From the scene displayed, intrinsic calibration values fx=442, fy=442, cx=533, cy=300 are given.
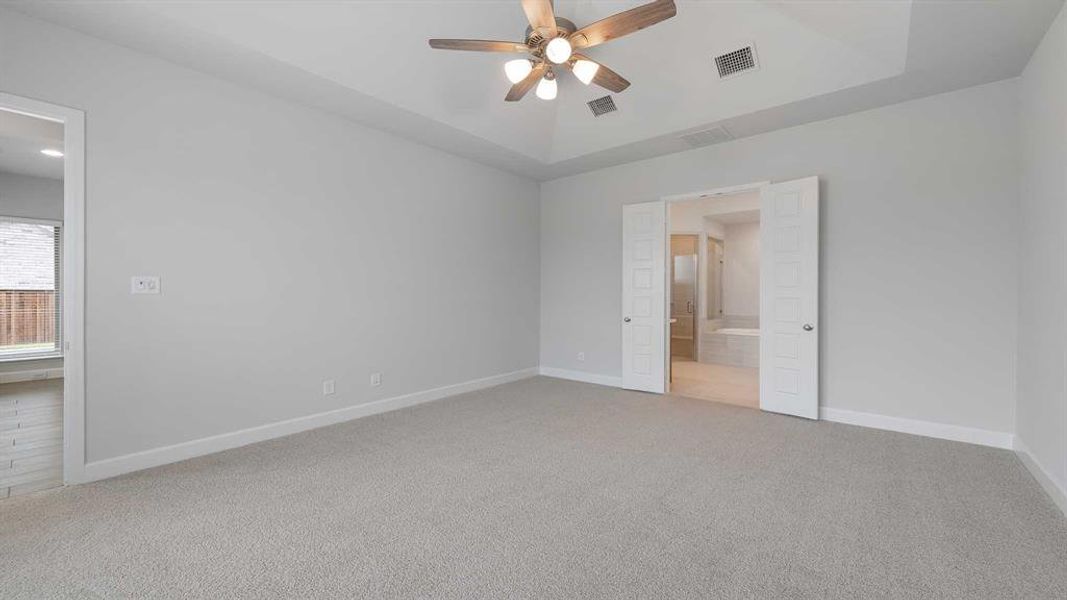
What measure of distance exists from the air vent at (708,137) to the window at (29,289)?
8733 millimetres

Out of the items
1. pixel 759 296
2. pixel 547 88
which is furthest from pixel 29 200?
pixel 759 296

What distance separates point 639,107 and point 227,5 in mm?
3417

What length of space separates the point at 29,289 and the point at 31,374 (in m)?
1.20

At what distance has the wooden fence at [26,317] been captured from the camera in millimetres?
6082

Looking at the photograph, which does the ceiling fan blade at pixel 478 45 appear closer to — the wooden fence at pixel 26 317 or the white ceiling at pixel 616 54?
the white ceiling at pixel 616 54

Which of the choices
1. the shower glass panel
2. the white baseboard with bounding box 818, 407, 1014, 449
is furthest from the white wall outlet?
the shower glass panel

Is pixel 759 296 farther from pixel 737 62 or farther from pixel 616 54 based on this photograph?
pixel 616 54

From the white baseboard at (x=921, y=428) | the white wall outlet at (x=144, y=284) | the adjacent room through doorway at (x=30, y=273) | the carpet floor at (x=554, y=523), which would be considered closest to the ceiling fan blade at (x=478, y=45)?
the white wall outlet at (x=144, y=284)

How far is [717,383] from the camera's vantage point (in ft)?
19.7

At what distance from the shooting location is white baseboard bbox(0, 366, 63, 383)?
593 centimetres

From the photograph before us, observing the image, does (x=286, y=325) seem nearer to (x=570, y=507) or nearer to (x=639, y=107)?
(x=570, y=507)

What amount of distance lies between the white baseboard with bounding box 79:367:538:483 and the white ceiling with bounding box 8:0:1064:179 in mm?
2782

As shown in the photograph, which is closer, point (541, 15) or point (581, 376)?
point (541, 15)

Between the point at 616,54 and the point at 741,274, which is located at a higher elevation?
the point at 616,54
